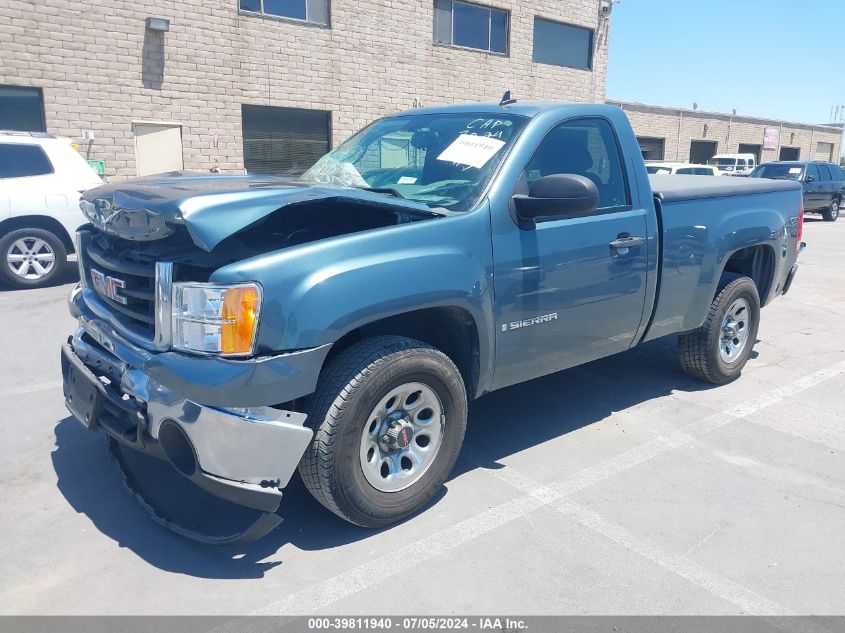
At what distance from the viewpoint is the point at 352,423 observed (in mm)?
3045

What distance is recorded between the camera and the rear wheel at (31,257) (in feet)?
29.0

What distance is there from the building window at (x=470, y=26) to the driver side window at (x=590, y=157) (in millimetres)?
15583

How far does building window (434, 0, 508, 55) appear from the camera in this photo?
18.6 meters

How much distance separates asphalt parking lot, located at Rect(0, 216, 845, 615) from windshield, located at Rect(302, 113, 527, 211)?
1601mm

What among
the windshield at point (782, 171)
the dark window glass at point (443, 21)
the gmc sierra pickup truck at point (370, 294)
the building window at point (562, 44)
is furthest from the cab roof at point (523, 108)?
the windshield at point (782, 171)

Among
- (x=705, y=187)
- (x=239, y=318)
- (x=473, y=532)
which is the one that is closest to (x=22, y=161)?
(x=239, y=318)

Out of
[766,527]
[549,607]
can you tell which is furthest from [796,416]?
[549,607]

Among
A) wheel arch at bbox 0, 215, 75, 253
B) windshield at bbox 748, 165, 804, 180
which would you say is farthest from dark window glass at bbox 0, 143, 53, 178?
windshield at bbox 748, 165, 804, 180

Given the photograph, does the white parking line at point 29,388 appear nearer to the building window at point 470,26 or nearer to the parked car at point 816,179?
the building window at point 470,26

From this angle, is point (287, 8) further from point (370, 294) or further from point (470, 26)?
point (370, 294)

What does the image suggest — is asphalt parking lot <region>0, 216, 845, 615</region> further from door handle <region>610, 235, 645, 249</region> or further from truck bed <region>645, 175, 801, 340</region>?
door handle <region>610, 235, 645, 249</region>

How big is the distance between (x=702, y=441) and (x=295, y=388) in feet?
9.35

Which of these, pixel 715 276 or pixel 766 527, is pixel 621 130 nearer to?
pixel 715 276

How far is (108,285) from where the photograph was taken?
11.3 feet
